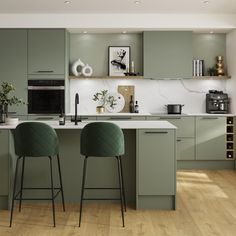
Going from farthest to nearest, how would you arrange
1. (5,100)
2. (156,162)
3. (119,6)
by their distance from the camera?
(119,6), (5,100), (156,162)

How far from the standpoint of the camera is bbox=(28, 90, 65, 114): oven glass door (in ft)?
22.9

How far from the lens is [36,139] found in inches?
163

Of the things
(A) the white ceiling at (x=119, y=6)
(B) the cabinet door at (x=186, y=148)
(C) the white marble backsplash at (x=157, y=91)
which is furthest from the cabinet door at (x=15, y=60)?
(B) the cabinet door at (x=186, y=148)

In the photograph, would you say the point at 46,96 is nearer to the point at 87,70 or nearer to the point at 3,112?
the point at 87,70

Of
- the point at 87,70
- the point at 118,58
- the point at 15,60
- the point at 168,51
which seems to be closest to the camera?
the point at 15,60

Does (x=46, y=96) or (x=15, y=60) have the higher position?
(x=15, y=60)

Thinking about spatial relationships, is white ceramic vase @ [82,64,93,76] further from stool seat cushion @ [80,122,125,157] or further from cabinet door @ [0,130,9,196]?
stool seat cushion @ [80,122,125,157]

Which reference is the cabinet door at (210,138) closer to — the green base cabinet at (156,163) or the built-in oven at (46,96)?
the built-in oven at (46,96)

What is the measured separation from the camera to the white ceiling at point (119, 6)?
6305mm

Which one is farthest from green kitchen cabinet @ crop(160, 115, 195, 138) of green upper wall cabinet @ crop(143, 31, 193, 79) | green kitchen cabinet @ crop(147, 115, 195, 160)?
green upper wall cabinet @ crop(143, 31, 193, 79)

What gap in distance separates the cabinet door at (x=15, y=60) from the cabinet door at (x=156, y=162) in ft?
9.96

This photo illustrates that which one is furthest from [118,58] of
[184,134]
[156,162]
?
[156,162]

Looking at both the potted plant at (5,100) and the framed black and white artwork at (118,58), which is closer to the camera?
the potted plant at (5,100)

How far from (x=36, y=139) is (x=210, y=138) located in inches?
149
